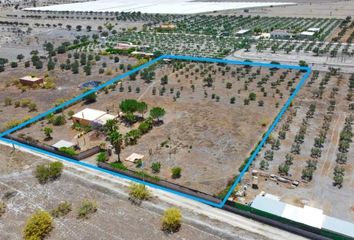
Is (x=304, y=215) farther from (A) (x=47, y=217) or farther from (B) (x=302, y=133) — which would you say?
(A) (x=47, y=217)

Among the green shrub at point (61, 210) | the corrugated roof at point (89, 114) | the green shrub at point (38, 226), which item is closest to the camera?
the green shrub at point (38, 226)

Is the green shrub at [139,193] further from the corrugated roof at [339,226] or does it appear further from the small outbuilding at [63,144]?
the corrugated roof at [339,226]

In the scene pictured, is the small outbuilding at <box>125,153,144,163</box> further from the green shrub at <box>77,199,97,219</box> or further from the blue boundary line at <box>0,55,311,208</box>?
the green shrub at <box>77,199,97,219</box>

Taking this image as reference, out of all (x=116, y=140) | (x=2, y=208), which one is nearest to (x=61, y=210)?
(x=2, y=208)

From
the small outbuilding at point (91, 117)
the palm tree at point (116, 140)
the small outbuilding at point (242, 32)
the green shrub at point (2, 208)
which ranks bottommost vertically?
the green shrub at point (2, 208)

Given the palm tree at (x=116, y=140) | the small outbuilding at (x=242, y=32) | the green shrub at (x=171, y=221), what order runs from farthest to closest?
the small outbuilding at (x=242, y=32) < the palm tree at (x=116, y=140) < the green shrub at (x=171, y=221)

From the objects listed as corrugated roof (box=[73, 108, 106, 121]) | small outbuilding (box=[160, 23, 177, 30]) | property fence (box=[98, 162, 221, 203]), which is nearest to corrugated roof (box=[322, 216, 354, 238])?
property fence (box=[98, 162, 221, 203])

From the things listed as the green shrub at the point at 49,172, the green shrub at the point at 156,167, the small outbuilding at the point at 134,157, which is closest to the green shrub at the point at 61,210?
the green shrub at the point at 49,172
